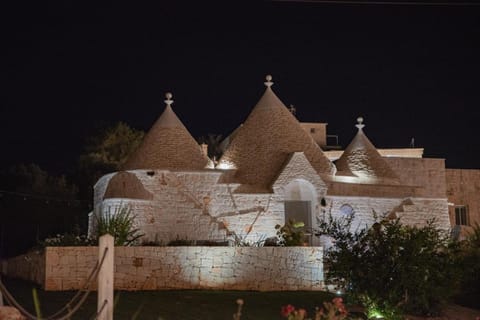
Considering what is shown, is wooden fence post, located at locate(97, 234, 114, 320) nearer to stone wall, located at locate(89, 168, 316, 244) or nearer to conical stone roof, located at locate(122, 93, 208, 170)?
stone wall, located at locate(89, 168, 316, 244)

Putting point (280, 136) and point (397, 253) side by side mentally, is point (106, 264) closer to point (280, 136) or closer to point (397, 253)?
point (397, 253)

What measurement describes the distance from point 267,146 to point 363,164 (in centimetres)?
474

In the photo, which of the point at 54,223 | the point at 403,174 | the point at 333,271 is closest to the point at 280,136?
the point at 403,174

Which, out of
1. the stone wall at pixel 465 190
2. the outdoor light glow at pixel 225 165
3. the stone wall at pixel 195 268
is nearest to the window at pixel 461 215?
the stone wall at pixel 465 190

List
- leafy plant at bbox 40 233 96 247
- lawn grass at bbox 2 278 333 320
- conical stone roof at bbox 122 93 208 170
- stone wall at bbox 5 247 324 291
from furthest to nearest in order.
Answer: conical stone roof at bbox 122 93 208 170 < leafy plant at bbox 40 233 96 247 < stone wall at bbox 5 247 324 291 < lawn grass at bbox 2 278 333 320

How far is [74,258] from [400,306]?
26.9 ft

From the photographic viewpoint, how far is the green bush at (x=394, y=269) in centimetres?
1549

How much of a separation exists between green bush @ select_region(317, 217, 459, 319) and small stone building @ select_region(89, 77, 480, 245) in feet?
25.3

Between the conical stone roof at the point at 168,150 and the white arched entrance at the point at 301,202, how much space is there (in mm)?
3616

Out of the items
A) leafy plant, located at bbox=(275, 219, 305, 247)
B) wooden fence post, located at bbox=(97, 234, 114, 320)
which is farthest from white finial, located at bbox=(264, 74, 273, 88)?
wooden fence post, located at bbox=(97, 234, 114, 320)

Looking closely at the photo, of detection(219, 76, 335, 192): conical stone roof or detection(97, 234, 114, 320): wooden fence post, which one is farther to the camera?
detection(219, 76, 335, 192): conical stone roof

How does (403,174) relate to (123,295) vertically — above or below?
above

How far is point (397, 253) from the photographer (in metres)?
15.9

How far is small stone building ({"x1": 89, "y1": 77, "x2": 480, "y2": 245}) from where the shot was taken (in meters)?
24.9
